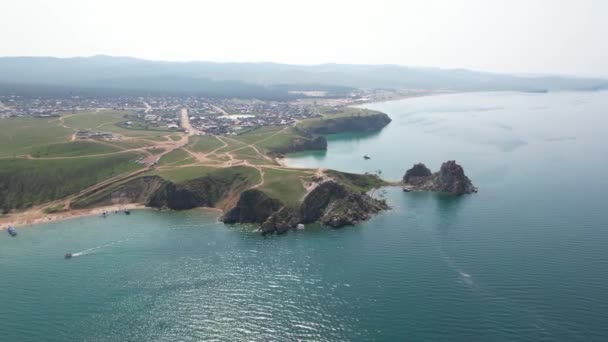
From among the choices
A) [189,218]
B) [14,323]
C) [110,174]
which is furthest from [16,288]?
[110,174]

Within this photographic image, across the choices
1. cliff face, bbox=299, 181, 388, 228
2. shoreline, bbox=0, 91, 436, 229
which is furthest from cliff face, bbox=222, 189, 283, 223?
shoreline, bbox=0, 91, 436, 229

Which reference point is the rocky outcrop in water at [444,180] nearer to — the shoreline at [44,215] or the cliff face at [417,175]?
the cliff face at [417,175]

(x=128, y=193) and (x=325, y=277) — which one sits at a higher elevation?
(x=128, y=193)

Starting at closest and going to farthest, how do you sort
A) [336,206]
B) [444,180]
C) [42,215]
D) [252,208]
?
1. [336,206]
2. [252,208]
3. [42,215]
4. [444,180]

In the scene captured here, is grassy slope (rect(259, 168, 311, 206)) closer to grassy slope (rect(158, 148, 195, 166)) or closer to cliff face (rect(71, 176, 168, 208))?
cliff face (rect(71, 176, 168, 208))

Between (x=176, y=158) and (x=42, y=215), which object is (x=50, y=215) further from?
(x=176, y=158)

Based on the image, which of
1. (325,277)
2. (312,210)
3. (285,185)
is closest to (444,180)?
(312,210)
